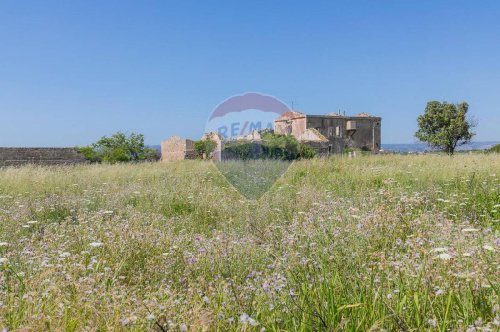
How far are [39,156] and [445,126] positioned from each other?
39.5 meters

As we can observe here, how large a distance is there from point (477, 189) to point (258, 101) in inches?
239

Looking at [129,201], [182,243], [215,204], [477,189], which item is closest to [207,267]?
[182,243]

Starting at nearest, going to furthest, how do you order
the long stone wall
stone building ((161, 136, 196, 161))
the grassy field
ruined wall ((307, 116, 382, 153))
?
the grassy field, the long stone wall, stone building ((161, 136, 196, 161)), ruined wall ((307, 116, 382, 153))

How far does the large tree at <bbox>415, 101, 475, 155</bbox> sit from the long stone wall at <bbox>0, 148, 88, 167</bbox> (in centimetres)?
3657

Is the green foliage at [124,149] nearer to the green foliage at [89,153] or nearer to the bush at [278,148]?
the green foliage at [89,153]

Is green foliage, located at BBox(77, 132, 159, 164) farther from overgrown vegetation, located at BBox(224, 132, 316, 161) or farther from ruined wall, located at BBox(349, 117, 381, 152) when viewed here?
ruined wall, located at BBox(349, 117, 381, 152)

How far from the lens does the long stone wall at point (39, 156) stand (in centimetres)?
1788

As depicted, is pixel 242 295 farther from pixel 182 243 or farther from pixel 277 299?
pixel 182 243

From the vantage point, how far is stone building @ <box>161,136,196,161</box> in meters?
27.7

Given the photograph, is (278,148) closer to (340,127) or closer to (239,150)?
(239,150)

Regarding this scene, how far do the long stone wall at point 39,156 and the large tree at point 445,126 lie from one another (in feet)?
120

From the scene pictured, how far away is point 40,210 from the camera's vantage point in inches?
235

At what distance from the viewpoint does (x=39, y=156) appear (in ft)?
61.6

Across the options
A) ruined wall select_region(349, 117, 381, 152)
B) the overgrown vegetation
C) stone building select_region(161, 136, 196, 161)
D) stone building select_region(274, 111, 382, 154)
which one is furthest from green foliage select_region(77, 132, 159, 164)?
ruined wall select_region(349, 117, 381, 152)
